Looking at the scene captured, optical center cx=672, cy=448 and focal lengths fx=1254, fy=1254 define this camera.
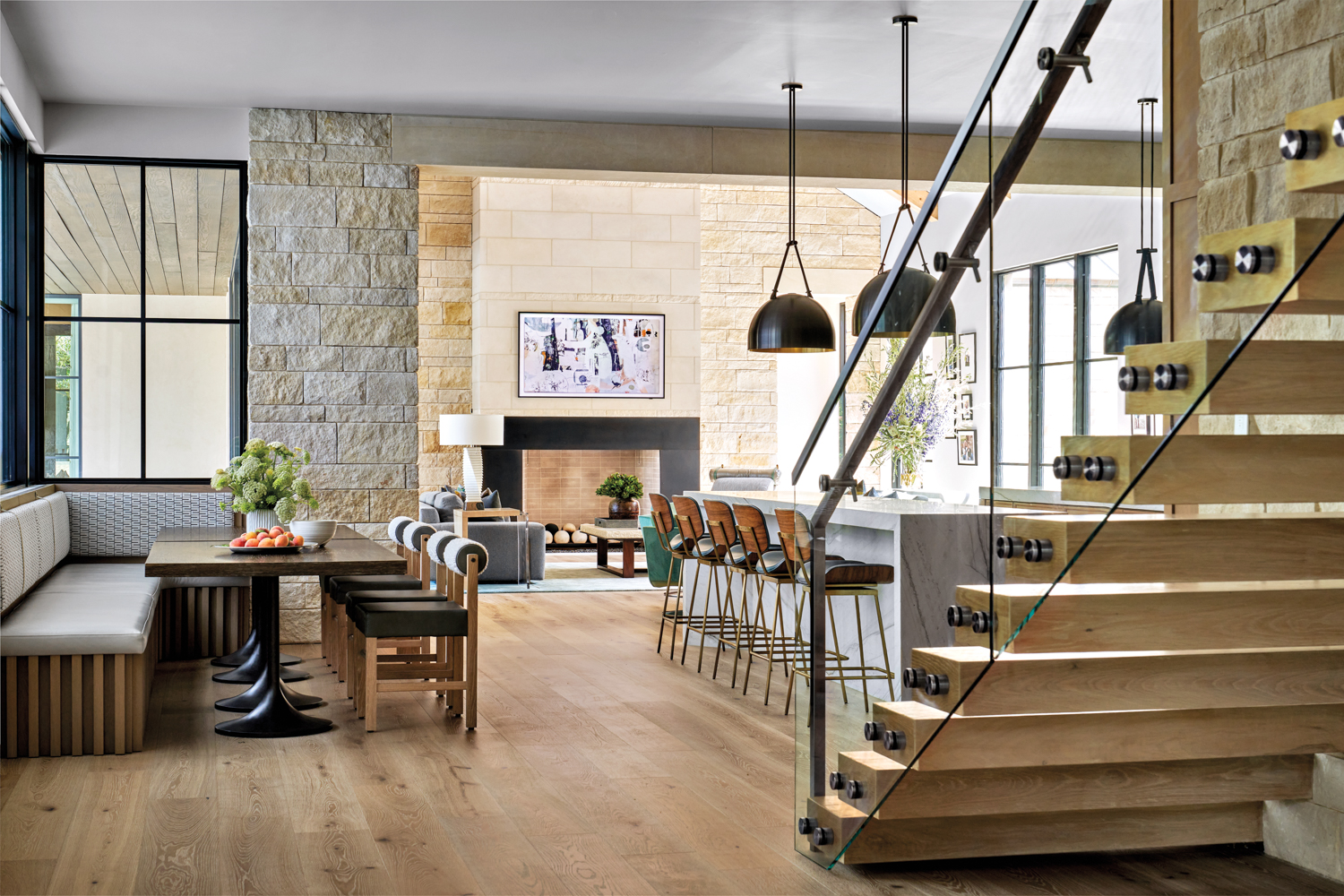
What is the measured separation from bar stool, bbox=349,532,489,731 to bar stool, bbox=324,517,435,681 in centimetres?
37

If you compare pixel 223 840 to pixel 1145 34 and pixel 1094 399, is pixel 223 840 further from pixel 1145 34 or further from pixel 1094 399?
pixel 1145 34

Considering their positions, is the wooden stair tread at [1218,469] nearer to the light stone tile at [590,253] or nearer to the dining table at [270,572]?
the dining table at [270,572]

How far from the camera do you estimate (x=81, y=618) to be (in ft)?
15.0

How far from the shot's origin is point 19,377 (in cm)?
654

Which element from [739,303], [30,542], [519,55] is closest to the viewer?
[30,542]

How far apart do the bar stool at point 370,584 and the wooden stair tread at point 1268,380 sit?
12.3 feet

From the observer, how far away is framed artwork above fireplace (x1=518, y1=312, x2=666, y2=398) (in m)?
11.9

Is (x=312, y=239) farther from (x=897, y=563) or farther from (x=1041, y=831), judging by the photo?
(x=1041, y=831)

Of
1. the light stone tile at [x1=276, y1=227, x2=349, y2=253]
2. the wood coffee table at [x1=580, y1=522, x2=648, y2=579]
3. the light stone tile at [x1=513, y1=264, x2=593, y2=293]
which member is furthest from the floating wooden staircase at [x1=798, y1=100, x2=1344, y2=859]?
the light stone tile at [x1=513, y1=264, x2=593, y2=293]

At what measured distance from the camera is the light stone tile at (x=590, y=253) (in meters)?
11.9

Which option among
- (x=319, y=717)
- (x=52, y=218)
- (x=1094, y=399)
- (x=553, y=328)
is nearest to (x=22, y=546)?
(x=319, y=717)

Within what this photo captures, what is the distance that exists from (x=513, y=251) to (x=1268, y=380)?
32.6 feet

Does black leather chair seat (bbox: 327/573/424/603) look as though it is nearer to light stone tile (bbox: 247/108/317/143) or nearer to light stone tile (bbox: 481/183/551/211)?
light stone tile (bbox: 247/108/317/143)

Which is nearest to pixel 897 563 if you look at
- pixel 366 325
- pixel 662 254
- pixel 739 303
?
pixel 366 325
